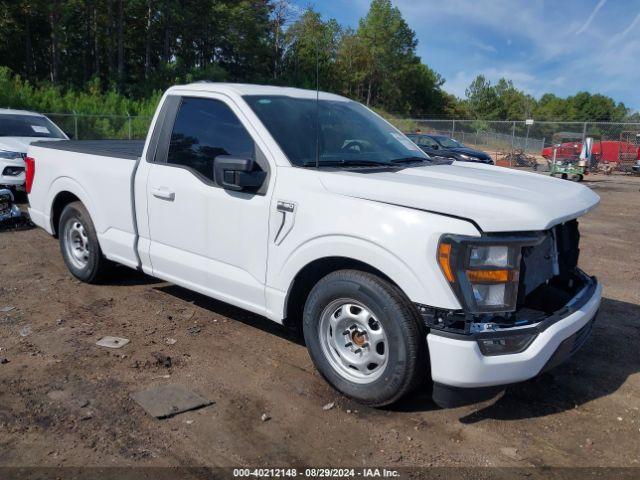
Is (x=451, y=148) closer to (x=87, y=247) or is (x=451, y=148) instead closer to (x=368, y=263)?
(x=87, y=247)

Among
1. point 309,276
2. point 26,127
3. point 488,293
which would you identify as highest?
point 26,127

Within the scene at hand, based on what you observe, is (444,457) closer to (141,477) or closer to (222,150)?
(141,477)

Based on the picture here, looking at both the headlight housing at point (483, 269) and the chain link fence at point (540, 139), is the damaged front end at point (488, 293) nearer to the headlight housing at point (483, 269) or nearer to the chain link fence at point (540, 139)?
the headlight housing at point (483, 269)

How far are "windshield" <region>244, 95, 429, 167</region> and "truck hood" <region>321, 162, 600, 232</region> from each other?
35cm

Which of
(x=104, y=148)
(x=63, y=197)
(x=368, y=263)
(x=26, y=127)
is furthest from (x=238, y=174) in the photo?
(x=26, y=127)

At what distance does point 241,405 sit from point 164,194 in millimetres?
1851

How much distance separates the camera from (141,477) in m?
2.85

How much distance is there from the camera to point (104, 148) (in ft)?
19.6

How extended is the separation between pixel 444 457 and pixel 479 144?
32.4 meters

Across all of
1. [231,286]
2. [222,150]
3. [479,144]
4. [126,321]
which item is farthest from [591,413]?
[479,144]

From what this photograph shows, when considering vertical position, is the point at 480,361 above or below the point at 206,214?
below

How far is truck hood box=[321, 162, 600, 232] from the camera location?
3082 mm

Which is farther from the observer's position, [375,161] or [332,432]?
[375,161]

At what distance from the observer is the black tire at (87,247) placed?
553cm
